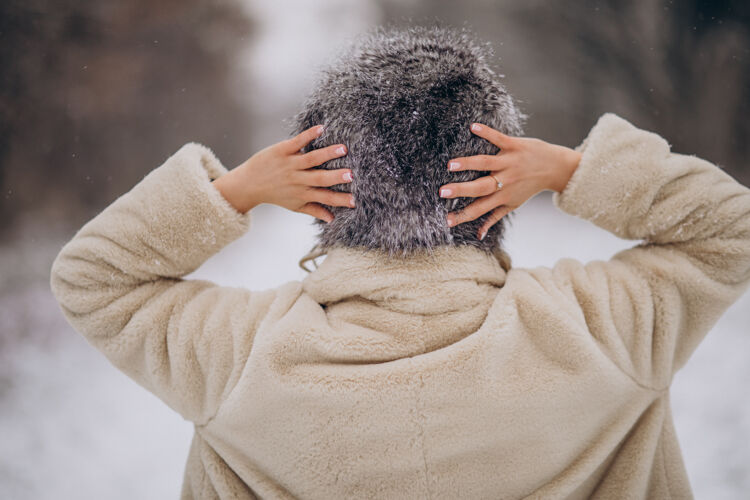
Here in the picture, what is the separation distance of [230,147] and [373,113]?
0.73m

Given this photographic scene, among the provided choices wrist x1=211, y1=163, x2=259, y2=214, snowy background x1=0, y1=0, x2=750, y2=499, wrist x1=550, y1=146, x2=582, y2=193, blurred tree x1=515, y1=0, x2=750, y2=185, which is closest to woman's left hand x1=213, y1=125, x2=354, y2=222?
wrist x1=211, y1=163, x2=259, y2=214

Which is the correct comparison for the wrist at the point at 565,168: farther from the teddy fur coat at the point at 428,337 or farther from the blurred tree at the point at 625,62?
the blurred tree at the point at 625,62

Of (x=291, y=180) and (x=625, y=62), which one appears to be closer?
(x=291, y=180)

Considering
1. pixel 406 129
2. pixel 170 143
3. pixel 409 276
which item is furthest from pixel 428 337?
pixel 170 143

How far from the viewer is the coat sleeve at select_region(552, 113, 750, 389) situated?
0.42 m

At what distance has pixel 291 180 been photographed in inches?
16.1

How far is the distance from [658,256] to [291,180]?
12.5 inches

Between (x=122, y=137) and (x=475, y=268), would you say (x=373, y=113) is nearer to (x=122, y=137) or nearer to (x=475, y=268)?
(x=475, y=268)

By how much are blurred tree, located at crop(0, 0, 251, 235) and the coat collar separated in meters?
0.71

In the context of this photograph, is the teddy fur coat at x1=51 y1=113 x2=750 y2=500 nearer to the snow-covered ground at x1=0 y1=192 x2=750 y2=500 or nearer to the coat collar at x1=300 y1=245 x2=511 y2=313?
the coat collar at x1=300 y1=245 x2=511 y2=313

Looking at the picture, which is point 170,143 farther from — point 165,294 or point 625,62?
point 625,62

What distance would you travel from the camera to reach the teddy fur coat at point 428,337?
1.28ft

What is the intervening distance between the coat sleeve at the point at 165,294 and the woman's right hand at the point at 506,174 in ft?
0.62

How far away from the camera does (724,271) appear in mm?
425
